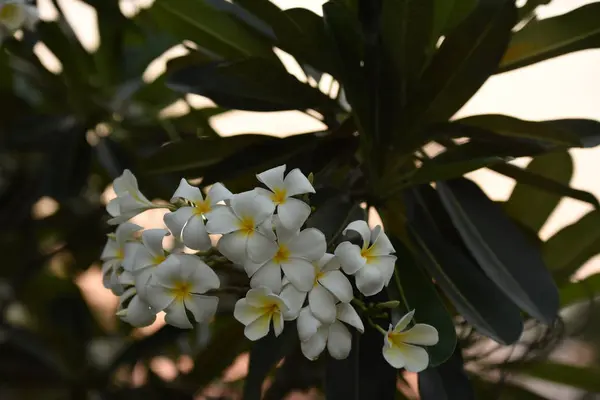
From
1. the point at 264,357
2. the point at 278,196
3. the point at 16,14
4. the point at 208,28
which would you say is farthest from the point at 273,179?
the point at 16,14

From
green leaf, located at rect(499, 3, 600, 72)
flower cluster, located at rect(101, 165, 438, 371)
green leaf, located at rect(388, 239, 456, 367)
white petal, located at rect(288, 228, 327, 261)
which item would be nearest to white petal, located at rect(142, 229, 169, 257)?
flower cluster, located at rect(101, 165, 438, 371)

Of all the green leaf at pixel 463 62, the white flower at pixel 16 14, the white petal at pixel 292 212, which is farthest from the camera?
the white flower at pixel 16 14

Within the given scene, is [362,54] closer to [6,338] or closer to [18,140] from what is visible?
[18,140]

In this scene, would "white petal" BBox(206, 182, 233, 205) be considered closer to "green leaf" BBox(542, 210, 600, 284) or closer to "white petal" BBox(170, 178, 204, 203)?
"white petal" BBox(170, 178, 204, 203)

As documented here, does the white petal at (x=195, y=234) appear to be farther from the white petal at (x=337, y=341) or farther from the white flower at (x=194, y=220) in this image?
the white petal at (x=337, y=341)

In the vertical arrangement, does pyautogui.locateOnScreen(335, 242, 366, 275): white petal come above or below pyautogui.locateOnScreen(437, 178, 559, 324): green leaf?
above

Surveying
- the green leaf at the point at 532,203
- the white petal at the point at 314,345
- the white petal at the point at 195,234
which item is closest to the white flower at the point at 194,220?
the white petal at the point at 195,234

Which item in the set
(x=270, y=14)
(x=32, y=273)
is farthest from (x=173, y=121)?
(x=270, y=14)
